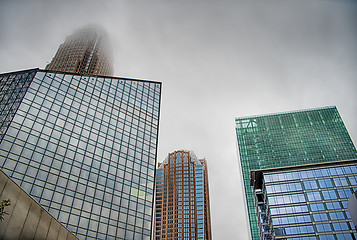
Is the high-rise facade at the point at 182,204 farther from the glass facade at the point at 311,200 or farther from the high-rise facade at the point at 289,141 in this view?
the glass facade at the point at 311,200

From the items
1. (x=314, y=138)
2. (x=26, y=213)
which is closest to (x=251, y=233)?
(x=314, y=138)

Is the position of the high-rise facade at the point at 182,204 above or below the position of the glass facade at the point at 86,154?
above

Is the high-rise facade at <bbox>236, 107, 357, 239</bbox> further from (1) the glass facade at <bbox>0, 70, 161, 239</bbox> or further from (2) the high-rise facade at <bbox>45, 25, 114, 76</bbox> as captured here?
(2) the high-rise facade at <bbox>45, 25, 114, 76</bbox>

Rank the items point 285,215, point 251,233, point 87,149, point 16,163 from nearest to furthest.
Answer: point 16,163, point 87,149, point 285,215, point 251,233

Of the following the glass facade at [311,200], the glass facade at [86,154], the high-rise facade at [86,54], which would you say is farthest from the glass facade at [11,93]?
the glass facade at [311,200]

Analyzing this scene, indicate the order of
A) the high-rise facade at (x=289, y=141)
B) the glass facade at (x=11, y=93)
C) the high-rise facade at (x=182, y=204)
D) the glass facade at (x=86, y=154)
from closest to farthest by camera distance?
1. the glass facade at (x=86, y=154)
2. the glass facade at (x=11, y=93)
3. the high-rise facade at (x=289, y=141)
4. the high-rise facade at (x=182, y=204)

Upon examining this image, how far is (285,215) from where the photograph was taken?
7075 centimetres

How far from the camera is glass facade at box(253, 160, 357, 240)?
65688 mm

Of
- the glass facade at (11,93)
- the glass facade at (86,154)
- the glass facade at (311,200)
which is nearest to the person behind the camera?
the glass facade at (86,154)

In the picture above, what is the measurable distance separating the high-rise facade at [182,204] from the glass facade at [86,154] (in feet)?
371

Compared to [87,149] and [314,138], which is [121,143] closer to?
[87,149]

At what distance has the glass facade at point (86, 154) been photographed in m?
48.2

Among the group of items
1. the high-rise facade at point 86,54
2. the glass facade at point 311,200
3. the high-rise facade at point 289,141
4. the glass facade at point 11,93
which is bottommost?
the glass facade at point 311,200

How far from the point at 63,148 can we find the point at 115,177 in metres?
12.7
